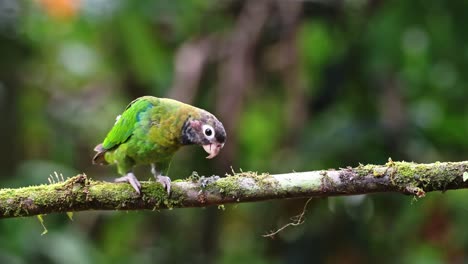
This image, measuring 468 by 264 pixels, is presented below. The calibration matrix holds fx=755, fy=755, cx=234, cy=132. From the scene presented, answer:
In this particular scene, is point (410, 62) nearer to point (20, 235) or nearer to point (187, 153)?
point (187, 153)

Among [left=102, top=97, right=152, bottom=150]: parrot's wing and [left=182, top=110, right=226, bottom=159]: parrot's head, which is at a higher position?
[left=102, top=97, right=152, bottom=150]: parrot's wing

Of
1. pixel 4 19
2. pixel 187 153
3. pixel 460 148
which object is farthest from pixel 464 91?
pixel 4 19

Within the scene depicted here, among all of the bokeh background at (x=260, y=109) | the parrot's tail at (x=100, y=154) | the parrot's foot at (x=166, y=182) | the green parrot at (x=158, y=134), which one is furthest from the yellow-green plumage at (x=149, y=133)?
the bokeh background at (x=260, y=109)

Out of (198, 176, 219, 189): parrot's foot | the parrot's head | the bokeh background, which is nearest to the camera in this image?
(198, 176, 219, 189): parrot's foot

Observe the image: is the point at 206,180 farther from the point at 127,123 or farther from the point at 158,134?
the point at 127,123

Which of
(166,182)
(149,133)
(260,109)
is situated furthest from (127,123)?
(260,109)

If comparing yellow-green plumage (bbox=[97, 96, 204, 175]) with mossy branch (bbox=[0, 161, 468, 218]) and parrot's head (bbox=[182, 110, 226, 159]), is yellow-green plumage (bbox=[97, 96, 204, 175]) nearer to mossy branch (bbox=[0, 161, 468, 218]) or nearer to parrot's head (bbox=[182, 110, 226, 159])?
parrot's head (bbox=[182, 110, 226, 159])

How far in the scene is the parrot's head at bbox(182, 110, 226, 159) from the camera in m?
4.38

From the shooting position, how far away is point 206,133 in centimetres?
439

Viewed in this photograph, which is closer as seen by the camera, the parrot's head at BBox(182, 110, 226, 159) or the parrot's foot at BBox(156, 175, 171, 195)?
the parrot's foot at BBox(156, 175, 171, 195)

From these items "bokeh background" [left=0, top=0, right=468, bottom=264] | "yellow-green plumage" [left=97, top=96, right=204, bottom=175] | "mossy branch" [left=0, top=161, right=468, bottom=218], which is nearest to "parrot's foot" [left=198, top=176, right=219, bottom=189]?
"mossy branch" [left=0, top=161, right=468, bottom=218]

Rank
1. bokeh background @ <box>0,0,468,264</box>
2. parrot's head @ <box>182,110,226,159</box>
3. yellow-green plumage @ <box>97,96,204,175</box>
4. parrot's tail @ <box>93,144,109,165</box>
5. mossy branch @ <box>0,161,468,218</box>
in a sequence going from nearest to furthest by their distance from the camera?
1. mossy branch @ <box>0,161,468,218</box>
2. parrot's head @ <box>182,110,226,159</box>
3. yellow-green plumage @ <box>97,96,204,175</box>
4. parrot's tail @ <box>93,144,109,165</box>
5. bokeh background @ <box>0,0,468,264</box>

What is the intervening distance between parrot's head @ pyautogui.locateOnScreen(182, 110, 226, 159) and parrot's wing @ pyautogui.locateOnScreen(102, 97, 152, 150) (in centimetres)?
42

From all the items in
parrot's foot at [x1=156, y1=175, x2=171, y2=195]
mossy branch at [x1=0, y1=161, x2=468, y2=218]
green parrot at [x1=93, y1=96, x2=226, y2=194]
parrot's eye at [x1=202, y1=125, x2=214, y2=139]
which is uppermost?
green parrot at [x1=93, y1=96, x2=226, y2=194]
